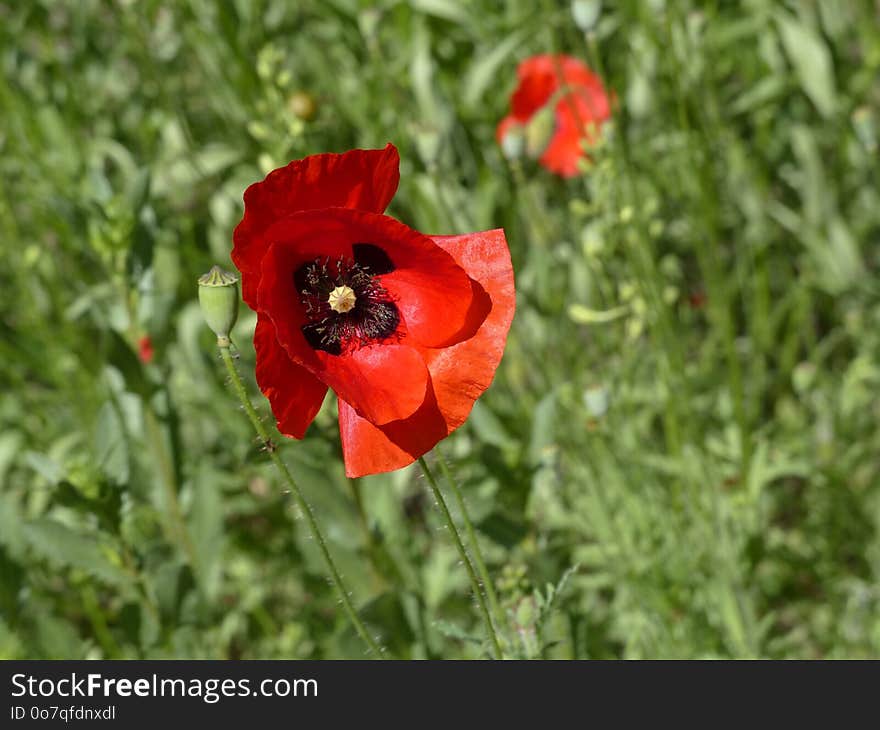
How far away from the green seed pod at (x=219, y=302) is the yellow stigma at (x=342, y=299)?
8.8 inches

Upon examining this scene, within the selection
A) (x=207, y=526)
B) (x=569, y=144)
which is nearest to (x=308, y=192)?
(x=207, y=526)

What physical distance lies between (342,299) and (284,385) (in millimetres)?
187

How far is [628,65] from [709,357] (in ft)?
2.96

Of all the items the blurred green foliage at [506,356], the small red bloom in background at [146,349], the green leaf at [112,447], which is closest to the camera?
the green leaf at [112,447]

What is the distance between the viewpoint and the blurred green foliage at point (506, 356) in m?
2.12

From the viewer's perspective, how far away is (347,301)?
4.71 ft

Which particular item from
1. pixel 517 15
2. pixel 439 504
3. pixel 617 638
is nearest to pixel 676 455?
pixel 617 638

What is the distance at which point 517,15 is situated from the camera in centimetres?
309

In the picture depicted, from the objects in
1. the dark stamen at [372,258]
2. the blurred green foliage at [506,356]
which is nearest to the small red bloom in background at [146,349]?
the blurred green foliage at [506,356]

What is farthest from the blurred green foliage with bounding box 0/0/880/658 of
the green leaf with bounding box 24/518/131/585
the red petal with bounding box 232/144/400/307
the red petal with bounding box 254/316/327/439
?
the red petal with bounding box 232/144/400/307

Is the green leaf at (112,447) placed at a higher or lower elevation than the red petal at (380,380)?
higher

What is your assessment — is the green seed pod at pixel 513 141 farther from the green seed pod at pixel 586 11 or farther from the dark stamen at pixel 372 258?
the dark stamen at pixel 372 258

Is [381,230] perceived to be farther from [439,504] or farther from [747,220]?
[747,220]
